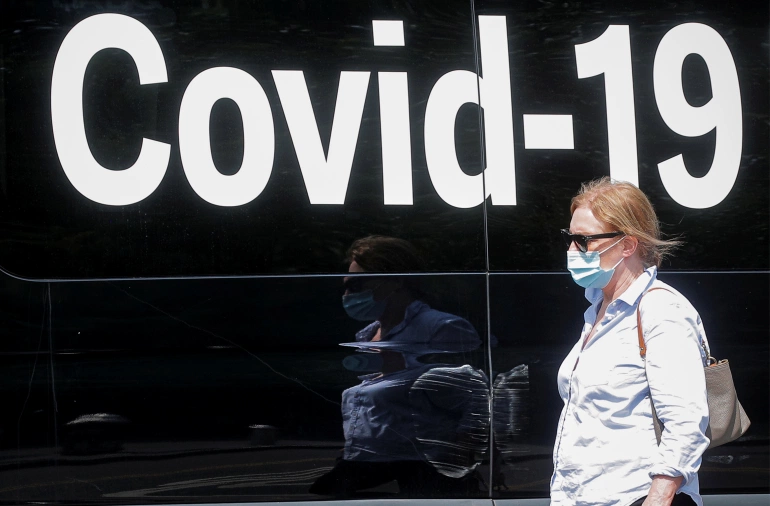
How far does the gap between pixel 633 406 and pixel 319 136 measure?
47.5 inches

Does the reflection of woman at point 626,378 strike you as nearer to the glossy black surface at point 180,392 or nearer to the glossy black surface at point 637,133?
the glossy black surface at point 637,133

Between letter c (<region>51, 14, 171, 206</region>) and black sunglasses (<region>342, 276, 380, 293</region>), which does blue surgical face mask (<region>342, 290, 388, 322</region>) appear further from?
letter c (<region>51, 14, 171, 206</region>)

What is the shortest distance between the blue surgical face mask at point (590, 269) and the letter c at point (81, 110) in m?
1.24

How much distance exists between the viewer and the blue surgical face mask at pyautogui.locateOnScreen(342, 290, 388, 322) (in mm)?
2383

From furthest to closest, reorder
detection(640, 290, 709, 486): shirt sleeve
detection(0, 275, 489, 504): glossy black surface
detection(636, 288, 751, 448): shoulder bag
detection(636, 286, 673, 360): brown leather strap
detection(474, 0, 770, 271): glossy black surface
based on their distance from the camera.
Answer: detection(474, 0, 770, 271): glossy black surface → detection(0, 275, 489, 504): glossy black surface → detection(636, 288, 751, 448): shoulder bag → detection(636, 286, 673, 360): brown leather strap → detection(640, 290, 709, 486): shirt sleeve

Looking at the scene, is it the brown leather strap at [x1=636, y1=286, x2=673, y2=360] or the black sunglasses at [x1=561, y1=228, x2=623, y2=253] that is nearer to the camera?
the brown leather strap at [x1=636, y1=286, x2=673, y2=360]

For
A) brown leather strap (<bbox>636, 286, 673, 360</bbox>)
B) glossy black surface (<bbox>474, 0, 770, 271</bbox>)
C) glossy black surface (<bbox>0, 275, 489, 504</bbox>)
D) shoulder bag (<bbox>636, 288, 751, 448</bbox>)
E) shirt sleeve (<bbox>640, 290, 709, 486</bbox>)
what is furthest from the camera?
glossy black surface (<bbox>474, 0, 770, 271</bbox>)

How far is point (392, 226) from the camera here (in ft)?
7.94

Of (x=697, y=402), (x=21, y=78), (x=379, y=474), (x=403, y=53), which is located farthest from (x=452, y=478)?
(x=21, y=78)

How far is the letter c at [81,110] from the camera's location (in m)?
2.34

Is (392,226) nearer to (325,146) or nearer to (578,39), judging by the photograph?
(325,146)

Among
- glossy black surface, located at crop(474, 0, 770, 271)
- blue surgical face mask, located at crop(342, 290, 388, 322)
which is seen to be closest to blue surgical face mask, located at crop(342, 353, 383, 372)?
blue surgical face mask, located at crop(342, 290, 388, 322)

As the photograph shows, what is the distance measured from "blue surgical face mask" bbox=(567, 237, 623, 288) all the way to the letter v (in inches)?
30.3

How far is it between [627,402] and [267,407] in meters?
1.10
